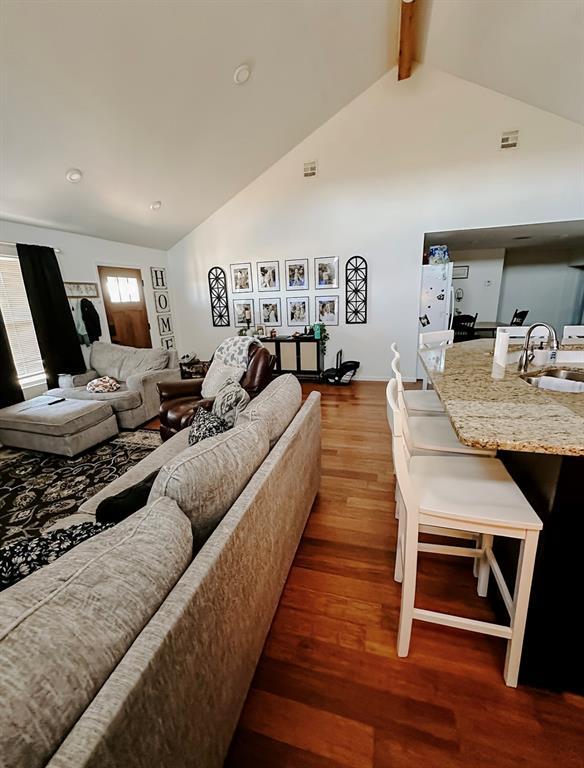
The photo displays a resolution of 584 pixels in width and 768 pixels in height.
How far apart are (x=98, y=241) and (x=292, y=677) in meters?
5.63

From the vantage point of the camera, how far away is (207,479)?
1067mm

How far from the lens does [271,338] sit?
17.9 feet

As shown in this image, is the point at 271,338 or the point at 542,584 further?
the point at 271,338

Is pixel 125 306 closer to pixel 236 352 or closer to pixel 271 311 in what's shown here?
pixel 271 311

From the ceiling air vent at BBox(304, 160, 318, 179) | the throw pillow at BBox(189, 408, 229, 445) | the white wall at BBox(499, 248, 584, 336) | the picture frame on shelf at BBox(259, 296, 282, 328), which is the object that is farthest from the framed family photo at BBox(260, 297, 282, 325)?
the white wall at BBox(499, 248, 584, 336)

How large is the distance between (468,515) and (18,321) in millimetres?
4910

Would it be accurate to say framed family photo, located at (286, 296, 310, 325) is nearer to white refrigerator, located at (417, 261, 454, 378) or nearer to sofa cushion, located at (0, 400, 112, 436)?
white refrigerator, located at (417, 261, 454, 378)

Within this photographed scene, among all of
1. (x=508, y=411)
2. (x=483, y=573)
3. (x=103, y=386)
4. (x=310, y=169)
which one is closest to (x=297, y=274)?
(x=310, y=169)

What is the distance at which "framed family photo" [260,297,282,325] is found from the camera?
579 cm

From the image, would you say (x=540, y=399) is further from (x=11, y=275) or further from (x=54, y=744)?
(x=11, y=275)

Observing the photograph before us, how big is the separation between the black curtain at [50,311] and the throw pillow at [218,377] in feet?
7.86

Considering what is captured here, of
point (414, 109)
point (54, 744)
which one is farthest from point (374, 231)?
point (54, 744)

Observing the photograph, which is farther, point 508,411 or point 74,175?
point 74,175

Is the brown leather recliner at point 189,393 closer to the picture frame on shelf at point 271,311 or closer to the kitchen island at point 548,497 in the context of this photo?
the kitchen island at point 548,497
